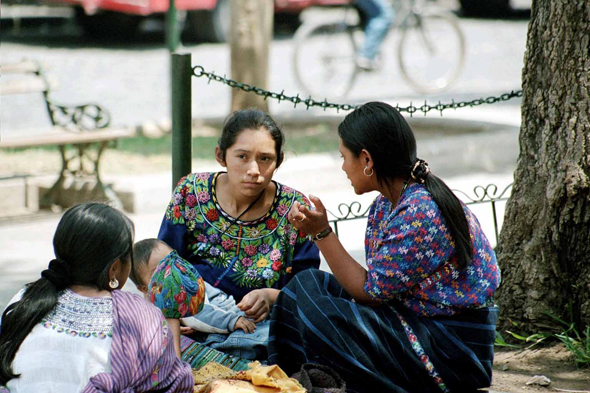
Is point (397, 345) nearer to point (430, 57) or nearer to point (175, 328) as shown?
point (175, 328)

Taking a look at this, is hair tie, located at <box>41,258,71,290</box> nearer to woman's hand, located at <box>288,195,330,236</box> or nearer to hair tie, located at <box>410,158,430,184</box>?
woman's hand, located at <box>288,195,330,236</box>

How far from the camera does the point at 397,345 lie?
2965mm

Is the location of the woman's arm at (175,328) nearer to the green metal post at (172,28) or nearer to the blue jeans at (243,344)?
the blue jeans at (243,344)

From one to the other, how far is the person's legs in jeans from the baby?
270 inches

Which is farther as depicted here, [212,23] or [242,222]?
[212,23]

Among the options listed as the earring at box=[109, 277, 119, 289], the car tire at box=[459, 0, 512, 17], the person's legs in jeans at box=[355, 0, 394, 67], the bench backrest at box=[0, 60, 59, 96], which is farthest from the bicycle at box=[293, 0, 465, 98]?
the earring at box=[109, 277, 119, 289]

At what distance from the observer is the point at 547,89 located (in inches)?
148

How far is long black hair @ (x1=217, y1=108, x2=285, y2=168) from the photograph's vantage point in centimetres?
350

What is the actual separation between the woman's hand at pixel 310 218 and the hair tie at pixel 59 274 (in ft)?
2.66

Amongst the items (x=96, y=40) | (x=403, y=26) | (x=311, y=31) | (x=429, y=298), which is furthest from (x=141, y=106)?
(x=429, y=298)

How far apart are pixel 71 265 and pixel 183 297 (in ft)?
1.74

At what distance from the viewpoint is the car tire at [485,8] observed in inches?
621

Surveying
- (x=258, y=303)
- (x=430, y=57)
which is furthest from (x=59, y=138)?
(x=430, y=57)

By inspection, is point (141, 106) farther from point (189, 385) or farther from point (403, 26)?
point (189, 385)
